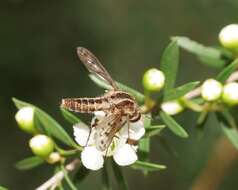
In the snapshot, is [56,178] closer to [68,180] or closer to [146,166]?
[68,180]

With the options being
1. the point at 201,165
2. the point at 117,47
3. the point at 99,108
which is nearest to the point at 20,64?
the point at 117,47

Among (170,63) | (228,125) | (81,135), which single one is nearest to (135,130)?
(81,135)

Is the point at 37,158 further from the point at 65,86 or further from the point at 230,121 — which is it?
the point at 65,86

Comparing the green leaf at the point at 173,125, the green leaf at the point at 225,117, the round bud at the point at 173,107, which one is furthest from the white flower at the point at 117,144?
the green leaf at the point at 225,117

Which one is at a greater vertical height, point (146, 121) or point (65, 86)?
point (65, 86)

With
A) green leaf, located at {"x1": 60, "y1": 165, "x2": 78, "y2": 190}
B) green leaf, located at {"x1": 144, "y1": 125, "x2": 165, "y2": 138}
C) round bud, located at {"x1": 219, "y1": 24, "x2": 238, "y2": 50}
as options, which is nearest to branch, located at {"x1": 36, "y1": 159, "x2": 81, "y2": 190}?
green leaf, located at {"x1": 60, "y1": 165, "x2": 78, "y2": 190}

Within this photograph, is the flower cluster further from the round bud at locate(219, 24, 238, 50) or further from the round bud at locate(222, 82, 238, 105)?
the round bud at locate(219, 24, 238, 50)
